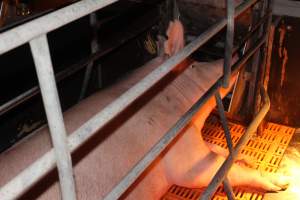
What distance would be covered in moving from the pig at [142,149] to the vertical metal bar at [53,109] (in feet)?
2.03

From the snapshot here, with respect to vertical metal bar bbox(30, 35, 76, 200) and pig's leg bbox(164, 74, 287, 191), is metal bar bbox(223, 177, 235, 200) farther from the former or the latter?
vertical metal bar bbox(30, 35, 76, 200)

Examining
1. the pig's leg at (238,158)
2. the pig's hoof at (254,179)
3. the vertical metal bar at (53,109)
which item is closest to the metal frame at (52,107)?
the vertical metal bar at (53,109)

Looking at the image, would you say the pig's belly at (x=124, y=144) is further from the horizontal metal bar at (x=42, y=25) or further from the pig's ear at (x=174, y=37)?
the horizontal metal bar at (x=42, y=25)

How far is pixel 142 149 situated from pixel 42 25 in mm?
1158

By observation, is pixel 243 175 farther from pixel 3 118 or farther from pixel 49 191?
pixel 3 118

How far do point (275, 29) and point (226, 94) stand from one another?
0.52m

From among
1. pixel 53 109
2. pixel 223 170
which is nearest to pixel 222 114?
pixel 223 170

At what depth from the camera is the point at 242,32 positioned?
271cm

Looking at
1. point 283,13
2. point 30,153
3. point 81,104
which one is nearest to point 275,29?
point 283,13

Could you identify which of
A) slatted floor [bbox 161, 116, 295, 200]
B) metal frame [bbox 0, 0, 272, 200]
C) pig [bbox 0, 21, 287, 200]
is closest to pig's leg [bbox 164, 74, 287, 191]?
pig [bbox 0, 21, 287, 200]

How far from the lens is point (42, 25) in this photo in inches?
32.8

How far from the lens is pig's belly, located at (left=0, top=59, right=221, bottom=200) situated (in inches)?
64.1

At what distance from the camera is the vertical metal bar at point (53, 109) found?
84 centimetres

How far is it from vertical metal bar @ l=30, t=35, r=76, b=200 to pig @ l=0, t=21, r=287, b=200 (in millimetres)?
619
